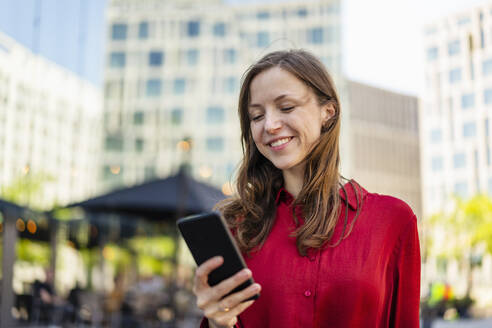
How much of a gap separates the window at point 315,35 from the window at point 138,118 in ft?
48.3

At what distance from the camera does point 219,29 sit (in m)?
39.4

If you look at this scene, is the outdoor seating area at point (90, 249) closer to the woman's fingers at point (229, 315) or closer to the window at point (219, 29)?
the woman's fingers at point (229, 315)

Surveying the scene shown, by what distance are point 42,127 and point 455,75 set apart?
70.1 meters

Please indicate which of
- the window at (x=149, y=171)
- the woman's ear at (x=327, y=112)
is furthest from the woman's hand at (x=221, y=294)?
the window at (x=149, y=171)

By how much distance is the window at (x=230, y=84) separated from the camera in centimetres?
3888

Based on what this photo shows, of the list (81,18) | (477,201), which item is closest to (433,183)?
(477,201)

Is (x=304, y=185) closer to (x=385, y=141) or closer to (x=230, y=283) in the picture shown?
(x=230, y=283)

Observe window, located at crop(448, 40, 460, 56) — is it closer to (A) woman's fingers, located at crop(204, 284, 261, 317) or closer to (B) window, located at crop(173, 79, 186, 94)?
(B) window, located at crop(173, 79, 186, 94)

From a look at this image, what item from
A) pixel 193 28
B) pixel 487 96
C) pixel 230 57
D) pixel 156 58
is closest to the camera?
pixel 230 57

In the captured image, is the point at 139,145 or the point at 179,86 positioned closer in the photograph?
the point at 139,145

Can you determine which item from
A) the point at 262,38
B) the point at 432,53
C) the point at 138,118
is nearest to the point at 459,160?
the point at 432,53

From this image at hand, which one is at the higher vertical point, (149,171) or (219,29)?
(219,29)

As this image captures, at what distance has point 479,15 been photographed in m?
74.4

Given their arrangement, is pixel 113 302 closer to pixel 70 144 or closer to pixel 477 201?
pixel 70 144
